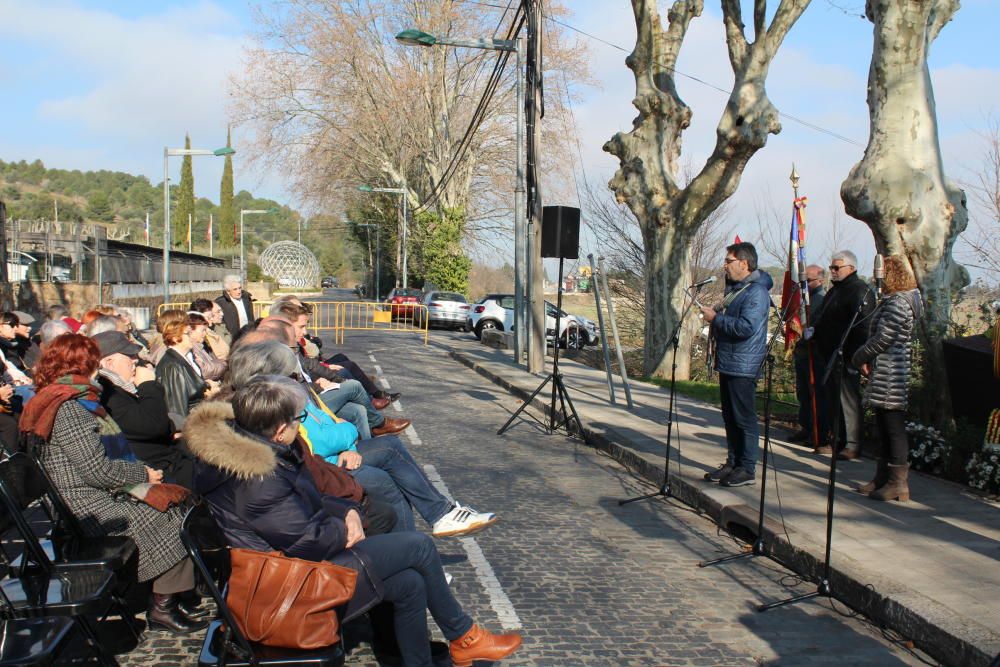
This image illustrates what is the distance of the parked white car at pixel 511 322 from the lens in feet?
91.9

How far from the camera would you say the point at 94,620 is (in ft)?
13.7

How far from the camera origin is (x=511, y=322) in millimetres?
29812

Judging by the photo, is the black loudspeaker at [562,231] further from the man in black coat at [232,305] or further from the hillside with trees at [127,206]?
the hillside with trees at [127,206]

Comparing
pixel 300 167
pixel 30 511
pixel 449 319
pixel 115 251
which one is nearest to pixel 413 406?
pixel 30 511

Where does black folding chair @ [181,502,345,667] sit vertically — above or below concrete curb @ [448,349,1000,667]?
above

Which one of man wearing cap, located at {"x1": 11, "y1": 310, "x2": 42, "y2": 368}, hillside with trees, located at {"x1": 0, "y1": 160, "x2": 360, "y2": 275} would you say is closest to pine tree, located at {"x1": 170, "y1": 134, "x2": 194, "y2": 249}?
hillside with trees, located at {"x1": 0, "y1": 160, "x2": 360, "y2": 275}

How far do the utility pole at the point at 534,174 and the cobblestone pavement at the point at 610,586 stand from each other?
739 cm

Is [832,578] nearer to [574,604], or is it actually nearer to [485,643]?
[574,604]

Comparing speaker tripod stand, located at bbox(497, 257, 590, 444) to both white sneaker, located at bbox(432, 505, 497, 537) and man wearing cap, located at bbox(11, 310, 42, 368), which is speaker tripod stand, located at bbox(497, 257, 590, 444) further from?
man wearing cap, located at bbox(11, 310, 42, 368)

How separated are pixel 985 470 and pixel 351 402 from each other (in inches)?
208

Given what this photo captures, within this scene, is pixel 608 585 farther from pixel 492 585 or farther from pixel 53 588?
pixel 53 588

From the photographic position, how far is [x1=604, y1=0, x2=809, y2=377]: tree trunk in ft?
48.2

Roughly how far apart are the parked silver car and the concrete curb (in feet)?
87.9

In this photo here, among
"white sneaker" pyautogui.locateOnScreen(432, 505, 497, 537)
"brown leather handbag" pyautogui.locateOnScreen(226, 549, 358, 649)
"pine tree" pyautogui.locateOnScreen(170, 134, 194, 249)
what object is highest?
"pine tree" pyautogui.locateOnScreen(170, 134, 194, 249)
